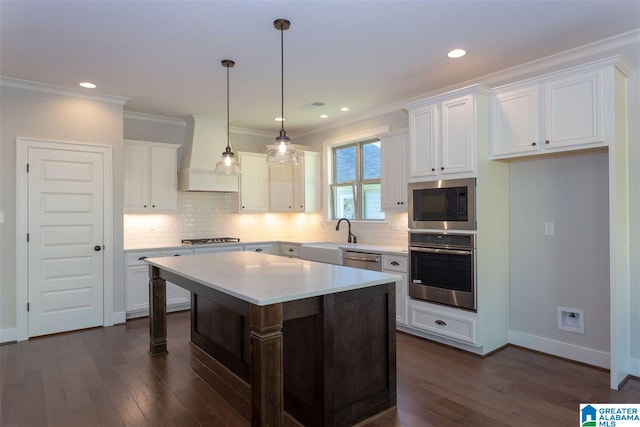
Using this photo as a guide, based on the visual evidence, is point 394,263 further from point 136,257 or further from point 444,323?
point 136,257

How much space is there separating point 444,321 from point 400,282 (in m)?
0.62

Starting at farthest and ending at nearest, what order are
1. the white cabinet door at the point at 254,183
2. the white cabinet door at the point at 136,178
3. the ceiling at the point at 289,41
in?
the white cabinet door at the point at 254,183 < the white cabinet door at the point at 136,178 < the ceiling at the point at 289,41

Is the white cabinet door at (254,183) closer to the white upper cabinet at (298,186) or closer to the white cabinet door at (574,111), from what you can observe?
the white upper cabinet at (298,186)

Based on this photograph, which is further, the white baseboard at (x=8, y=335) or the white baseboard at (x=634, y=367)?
the white baseboard at (x=8, y=335)

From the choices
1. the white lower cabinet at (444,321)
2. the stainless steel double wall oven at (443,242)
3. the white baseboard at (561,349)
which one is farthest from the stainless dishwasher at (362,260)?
the white baseboard at (561,349)

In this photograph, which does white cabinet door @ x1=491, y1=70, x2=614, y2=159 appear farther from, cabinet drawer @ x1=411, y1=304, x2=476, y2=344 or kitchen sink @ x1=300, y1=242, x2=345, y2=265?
kitchen sink @ x1=300, y1=242, x2=345, y2=265

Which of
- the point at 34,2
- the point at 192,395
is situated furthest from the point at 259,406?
the point at 34,2

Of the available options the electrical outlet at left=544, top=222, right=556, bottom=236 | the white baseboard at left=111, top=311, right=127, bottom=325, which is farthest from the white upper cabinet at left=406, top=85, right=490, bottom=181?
the white baseboard at left=111, top=311, right=127, bottom=325

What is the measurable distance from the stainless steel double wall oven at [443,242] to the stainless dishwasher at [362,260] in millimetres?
466

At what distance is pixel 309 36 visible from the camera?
9.87 ft

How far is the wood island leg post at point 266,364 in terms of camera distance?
197 cm

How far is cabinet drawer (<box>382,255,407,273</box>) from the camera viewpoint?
161 inches

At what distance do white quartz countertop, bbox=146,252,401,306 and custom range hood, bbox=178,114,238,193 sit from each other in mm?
2095

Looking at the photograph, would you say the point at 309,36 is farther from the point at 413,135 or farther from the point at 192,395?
the point at 192,395
